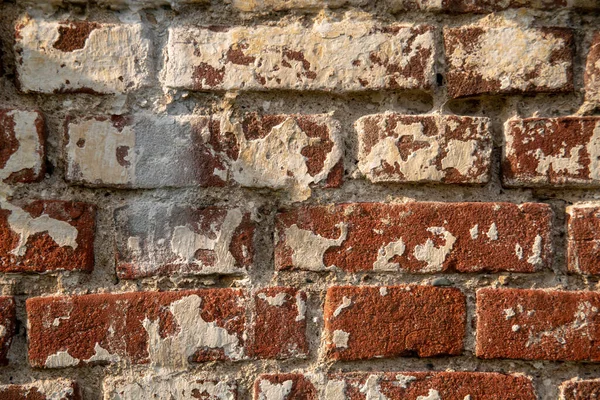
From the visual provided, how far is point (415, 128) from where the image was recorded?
28.6 inches

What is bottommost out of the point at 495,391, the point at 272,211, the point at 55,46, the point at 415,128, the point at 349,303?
the point at 495,391

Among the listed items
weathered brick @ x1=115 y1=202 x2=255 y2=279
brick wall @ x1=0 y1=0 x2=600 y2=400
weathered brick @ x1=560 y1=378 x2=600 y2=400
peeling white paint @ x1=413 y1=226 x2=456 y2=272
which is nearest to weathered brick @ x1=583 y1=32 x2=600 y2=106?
brick wall @ x1=0 y1=0 x2=600 y2=400

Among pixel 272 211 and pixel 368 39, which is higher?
pixel 368 39

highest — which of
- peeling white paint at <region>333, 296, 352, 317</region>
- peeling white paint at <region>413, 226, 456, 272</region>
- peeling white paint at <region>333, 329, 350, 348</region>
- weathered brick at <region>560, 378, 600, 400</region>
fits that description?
peeling white paint at <region>413, 226, 456, 272</region>

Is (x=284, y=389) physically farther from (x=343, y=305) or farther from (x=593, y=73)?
(x=593, y=73)

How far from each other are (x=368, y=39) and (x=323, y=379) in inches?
17.0

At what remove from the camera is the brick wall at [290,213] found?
2.35 feet

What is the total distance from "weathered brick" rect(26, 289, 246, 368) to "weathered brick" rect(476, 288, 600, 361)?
12.9 inches

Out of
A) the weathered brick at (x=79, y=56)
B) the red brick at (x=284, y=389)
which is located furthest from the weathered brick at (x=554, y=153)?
the weathered brick at (x=79, y=56)

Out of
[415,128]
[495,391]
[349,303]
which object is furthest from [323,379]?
[415,128]

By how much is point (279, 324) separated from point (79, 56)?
1.37 ft

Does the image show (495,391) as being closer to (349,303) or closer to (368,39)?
(349,303)

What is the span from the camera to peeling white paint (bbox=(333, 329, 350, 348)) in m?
0.72

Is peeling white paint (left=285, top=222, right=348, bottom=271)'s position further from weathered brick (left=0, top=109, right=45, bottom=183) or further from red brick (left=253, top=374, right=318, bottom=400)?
weathered brick (left=0, top=109, right=45, bottom=183)
